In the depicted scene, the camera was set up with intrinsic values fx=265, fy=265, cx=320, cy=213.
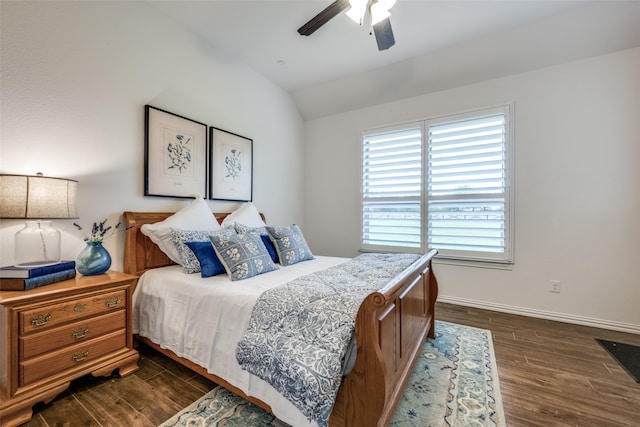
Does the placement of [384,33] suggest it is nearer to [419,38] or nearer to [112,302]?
[419,38]

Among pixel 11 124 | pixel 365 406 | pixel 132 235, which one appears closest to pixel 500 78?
pixel 365 406

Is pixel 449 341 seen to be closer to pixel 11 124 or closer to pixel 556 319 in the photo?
pixel 556 319

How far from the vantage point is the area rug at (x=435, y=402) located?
59.4 inches

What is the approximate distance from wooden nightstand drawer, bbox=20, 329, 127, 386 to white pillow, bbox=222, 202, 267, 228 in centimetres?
133

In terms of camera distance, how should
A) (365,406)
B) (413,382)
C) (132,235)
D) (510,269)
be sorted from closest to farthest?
(365,406)
(413,382)
(132,235)
(510,269)

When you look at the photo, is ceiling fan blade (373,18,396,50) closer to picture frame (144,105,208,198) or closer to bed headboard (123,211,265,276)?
picture frame (144,105,208,198)

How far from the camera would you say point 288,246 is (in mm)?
2605

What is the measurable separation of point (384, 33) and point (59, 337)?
2988 mm

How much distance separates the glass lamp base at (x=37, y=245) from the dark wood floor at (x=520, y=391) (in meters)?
0.89

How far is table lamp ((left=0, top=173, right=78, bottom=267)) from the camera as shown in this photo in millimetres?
1539

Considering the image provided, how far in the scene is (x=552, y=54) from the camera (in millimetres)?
2824

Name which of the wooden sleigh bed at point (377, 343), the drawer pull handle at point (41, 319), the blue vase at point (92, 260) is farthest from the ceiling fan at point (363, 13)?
the drawer pull handle at point (41, 319)

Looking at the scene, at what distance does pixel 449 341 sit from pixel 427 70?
3.09m

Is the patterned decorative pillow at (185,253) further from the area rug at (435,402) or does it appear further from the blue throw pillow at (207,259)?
the area rug at (435,402)
